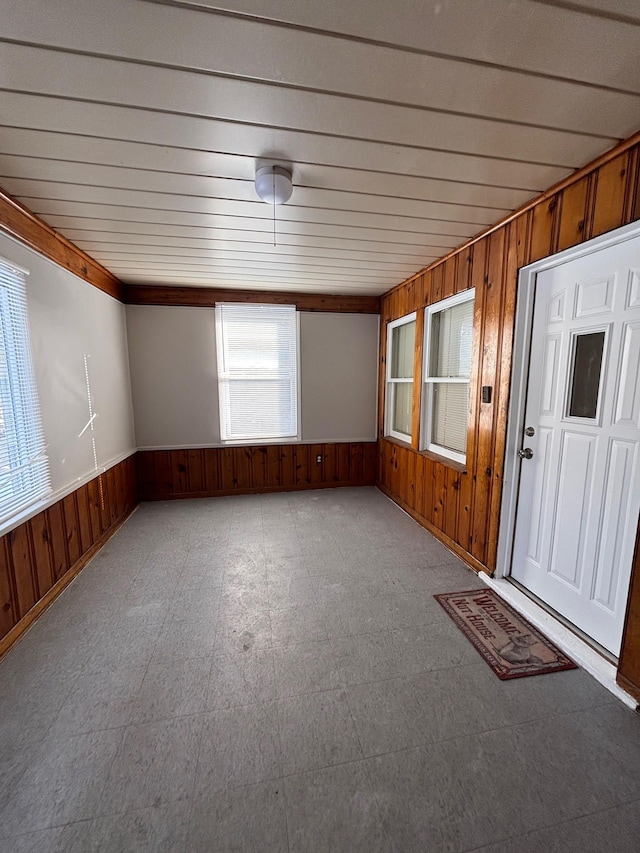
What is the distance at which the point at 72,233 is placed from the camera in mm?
2316

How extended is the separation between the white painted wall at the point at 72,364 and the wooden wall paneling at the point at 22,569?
418 mm

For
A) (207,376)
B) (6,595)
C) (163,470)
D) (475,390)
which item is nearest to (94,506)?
(6,595)

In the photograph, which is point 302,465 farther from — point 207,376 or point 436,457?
point 436,457

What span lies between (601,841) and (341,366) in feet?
12.4

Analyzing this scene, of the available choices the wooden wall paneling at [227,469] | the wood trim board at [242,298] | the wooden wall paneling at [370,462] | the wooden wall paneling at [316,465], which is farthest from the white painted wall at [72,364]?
the wooden wall paneling at [370,462]

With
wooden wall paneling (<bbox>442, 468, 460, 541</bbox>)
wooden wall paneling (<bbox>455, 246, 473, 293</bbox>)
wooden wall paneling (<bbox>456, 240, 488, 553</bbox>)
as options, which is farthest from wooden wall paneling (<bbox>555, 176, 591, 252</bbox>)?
wooden wall paneling (<bbox>442, 468, 460, 541</bbox>)

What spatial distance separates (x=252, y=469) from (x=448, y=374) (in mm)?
2426

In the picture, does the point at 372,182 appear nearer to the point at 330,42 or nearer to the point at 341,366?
the point at 330,42

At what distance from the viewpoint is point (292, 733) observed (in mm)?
1331

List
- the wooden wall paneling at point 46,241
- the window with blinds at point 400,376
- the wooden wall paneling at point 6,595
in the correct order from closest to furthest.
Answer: the wooden wall paneling at point 6,595
the wooden wall paneling at point 46,241
the window with blinds at point 400,376

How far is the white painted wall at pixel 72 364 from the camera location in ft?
6.99

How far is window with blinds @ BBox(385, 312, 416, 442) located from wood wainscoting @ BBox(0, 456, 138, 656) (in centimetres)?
294

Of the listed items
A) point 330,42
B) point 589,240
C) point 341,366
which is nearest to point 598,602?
point 589,240

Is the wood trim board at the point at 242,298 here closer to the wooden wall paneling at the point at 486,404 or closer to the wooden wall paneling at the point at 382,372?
the wooden wall paneling at the point at 382,372
